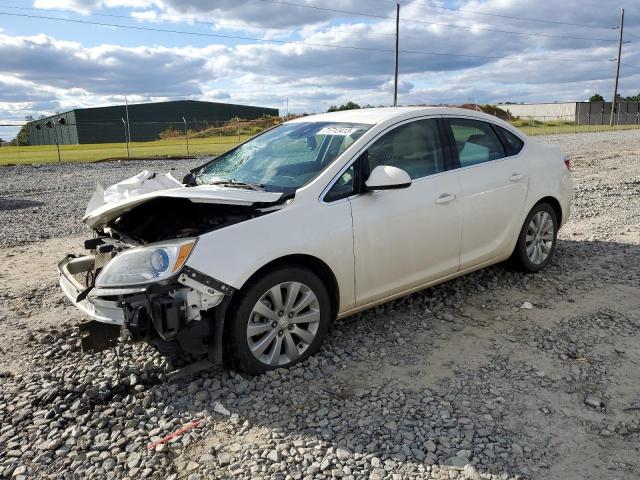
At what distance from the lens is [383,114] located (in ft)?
15.3

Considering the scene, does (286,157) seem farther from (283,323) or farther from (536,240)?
(536,240)

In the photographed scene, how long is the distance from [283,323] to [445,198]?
1744mm

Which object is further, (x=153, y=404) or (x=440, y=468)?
(x=153, y=404)

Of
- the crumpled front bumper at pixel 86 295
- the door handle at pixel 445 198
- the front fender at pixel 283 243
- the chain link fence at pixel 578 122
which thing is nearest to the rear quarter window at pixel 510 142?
the door handle at pixel 445 198

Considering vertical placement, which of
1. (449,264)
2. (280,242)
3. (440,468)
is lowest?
(440,468)

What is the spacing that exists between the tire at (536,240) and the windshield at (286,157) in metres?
2.16

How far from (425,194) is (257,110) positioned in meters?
74.8

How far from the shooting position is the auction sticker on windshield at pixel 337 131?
14.6 feet

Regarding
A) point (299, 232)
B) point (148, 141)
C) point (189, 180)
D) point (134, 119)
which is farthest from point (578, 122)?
point (299, 232)

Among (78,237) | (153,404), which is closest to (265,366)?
(153,404)

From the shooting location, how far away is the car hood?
3500 mm

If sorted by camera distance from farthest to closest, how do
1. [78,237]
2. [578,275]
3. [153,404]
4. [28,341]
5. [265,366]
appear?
[78,237]
[578,275]
[28,341]
[265,366]
[153,404]

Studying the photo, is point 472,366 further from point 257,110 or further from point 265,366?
point 257,110

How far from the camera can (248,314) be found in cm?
354
